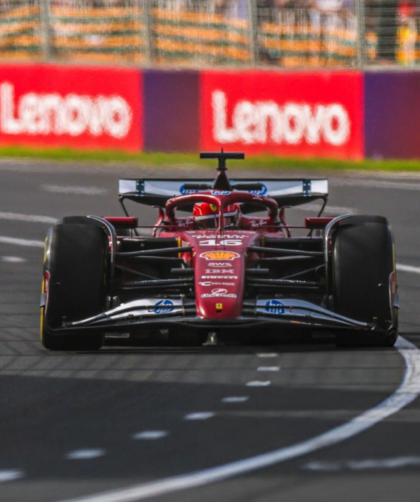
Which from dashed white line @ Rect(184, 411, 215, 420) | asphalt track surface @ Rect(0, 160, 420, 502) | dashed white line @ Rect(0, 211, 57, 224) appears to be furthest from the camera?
dashed white line @ Rect(0, 211, 57, 224)

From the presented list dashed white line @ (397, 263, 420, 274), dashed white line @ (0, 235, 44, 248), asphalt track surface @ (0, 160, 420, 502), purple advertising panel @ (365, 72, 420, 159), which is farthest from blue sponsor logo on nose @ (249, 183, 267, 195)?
purple advertising panel @ (365, 72, 420, 159)

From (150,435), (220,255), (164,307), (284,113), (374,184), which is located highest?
(284,113)

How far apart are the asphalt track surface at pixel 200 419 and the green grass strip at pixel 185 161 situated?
11068 mm

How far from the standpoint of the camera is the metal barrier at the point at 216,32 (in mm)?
22203

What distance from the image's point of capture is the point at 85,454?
6297mm

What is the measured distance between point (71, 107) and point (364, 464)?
746 inches

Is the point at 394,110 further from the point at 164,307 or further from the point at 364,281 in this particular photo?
the point at 164,307

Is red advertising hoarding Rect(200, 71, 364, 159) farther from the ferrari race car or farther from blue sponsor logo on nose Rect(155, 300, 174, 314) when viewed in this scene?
blue sponsor logo on nose Rect(155, 300, 174, 314)

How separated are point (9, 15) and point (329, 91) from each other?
676cm

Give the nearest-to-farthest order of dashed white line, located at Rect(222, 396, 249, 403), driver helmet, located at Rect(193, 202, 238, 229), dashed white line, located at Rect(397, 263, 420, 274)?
dashed white line, located at Rect(222, 396, 249, 403), driver helmet, located at Rect(193, 202, 238, 229), dashed white line, located at Rect(397, 263, 420, 274)

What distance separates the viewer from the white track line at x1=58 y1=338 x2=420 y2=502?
5605 millimetres

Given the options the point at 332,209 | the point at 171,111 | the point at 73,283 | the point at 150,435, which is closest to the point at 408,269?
the point at 73,283

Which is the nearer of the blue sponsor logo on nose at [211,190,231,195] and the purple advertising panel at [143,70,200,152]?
the blue sponsor logo on nose at [211,190,231,195]

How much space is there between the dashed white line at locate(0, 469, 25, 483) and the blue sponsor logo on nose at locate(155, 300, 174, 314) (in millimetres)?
3086
